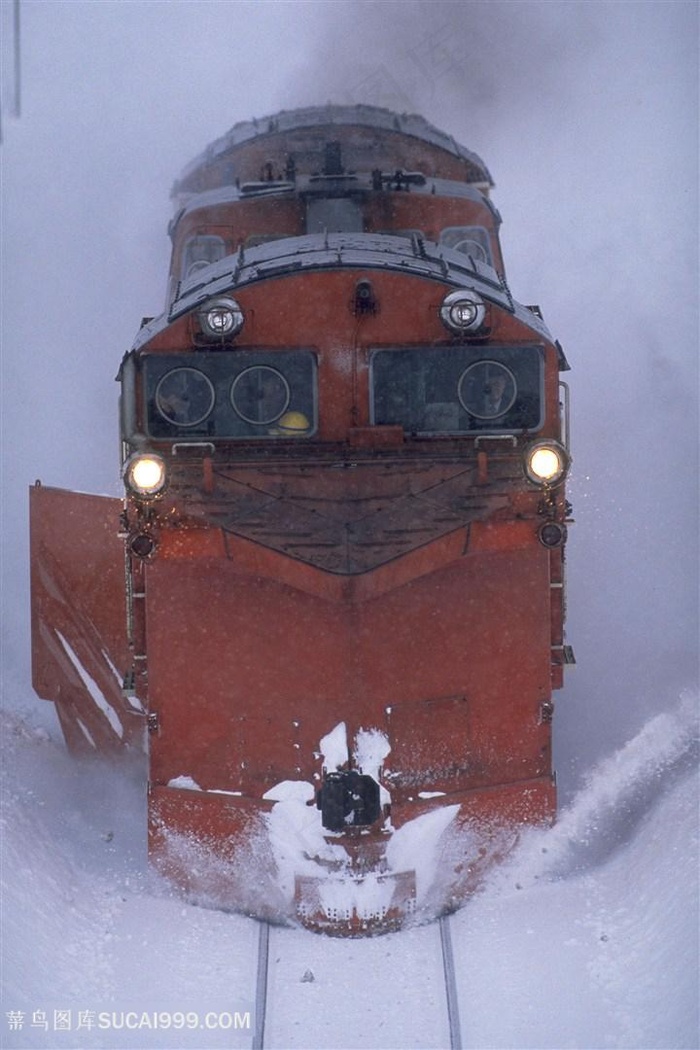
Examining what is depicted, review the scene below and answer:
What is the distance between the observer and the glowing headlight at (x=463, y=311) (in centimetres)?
654

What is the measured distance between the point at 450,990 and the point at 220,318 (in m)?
3.61

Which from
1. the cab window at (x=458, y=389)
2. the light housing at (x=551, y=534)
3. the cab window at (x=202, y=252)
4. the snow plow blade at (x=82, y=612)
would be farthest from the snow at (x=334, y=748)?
the cab window at (x=202, y=252)

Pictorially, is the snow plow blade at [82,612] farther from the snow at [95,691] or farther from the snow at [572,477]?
the snow at [572,477]

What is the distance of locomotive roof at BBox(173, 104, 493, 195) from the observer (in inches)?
373

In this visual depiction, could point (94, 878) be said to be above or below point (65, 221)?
below

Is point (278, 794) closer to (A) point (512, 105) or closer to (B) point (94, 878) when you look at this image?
(B) point (94, 878)

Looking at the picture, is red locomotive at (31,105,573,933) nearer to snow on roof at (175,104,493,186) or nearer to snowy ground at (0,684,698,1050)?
snowy ground at (0,684,698,1050)

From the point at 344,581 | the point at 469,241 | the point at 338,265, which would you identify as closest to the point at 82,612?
the point at 344,581

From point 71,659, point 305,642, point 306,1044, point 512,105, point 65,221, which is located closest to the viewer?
point 306,1044

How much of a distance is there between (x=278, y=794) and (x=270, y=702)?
0.49 meters

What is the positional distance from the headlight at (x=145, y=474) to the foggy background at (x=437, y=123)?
17.4ft

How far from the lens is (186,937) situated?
6.29 m

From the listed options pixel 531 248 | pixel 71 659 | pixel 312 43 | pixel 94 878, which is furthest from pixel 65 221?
pixel 94 878

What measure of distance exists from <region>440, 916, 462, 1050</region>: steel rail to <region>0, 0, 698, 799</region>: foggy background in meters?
5.45
